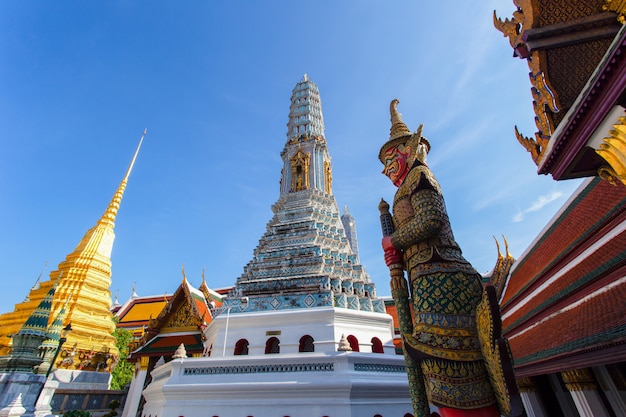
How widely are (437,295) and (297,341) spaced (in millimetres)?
6436

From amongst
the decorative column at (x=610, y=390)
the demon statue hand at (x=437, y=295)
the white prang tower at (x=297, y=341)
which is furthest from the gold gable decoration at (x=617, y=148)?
the white prang tower at (x=297, y=341)

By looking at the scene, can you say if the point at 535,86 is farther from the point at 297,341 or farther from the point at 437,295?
the point at 297,341

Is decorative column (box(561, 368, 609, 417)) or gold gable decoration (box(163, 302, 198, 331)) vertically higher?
gold gable decoration (box(163, 302, 198, 331))

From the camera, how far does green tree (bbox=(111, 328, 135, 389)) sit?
1758 centimetres

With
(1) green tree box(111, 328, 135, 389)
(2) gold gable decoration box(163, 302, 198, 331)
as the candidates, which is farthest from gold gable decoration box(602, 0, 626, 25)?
(1) green tree box(111, 328, 135, 389)

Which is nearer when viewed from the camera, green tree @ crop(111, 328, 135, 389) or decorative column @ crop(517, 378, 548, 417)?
decorative column @ crop(517, 378, 548, 417)

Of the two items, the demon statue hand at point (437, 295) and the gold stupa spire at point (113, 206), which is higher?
the gold stupa spire at point (113, 206)

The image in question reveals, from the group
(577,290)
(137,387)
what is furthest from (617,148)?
(137,387)

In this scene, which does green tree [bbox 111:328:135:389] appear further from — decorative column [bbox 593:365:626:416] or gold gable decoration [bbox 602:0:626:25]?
gold gable decoration [bbox 602:0:626:25]

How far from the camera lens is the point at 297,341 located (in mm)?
8875

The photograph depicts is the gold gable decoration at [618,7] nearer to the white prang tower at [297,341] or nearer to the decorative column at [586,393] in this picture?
the decorative column at [586,393]

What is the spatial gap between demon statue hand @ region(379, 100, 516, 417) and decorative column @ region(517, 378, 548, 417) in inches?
236

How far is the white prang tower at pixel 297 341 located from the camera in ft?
21.8

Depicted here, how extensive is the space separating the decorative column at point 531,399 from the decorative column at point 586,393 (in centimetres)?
198
